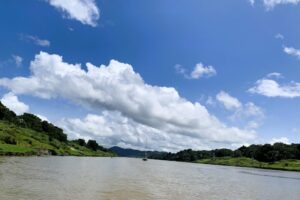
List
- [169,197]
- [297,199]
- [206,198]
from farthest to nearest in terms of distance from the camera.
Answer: [297,199] < [206,198] < [169,197]

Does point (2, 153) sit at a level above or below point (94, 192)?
above

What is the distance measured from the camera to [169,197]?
41.6 m

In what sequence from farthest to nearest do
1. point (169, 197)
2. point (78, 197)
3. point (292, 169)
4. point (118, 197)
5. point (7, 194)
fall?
point (292, 169) → point (169, 197) → point (118, 197) → point (78, 197) → point (7, 194)

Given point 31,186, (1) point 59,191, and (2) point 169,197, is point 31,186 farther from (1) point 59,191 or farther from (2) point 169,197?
(2) point 169,197

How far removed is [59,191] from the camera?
122 ft

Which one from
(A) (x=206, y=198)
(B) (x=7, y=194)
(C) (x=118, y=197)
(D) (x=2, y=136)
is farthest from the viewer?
(D) (x=2, y=136)

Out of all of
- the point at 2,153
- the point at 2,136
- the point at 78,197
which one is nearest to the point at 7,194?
the point at 78,197

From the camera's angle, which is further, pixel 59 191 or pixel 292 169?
pixel 292 169

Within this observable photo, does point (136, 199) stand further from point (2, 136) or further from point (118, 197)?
point (2, 136)

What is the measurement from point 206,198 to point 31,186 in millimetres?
19372

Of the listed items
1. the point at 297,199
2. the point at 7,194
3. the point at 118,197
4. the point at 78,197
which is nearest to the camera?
the point at 7,194

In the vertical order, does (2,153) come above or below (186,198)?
above

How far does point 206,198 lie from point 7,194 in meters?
22.5

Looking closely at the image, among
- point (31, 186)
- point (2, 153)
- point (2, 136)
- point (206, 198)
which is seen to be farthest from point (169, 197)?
point (2, 136)
